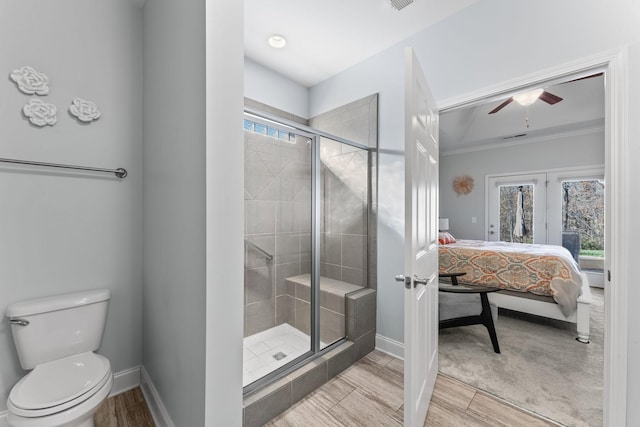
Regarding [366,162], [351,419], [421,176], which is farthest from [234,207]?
[366,162]

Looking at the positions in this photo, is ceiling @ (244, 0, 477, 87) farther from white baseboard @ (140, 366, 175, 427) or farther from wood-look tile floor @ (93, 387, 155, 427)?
wood-look tile floor @ (93, 387, 155, 427)

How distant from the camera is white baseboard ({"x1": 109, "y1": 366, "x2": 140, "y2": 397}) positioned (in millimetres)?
1725

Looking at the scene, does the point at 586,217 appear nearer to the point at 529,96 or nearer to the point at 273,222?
the point at 529,96

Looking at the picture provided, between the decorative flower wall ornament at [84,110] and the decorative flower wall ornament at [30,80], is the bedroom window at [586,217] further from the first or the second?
A: the decorative flower wall ornament at [30,80]

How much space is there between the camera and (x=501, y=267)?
3082mm

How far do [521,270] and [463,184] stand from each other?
326 cm

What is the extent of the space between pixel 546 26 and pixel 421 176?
117 centimetres

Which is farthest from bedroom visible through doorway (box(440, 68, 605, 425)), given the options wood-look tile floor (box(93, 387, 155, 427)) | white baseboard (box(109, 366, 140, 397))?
white baseboard (box(109, 366, 140, 397))

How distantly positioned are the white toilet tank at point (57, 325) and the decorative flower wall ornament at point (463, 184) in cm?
618

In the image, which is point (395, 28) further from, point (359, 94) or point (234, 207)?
point (234, 207)

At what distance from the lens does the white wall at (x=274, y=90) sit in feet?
8.41

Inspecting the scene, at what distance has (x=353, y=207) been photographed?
2549 mm

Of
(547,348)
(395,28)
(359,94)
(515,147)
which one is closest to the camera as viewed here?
(395,28)

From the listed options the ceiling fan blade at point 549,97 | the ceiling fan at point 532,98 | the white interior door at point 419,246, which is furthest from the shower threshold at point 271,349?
the ceiling fan blade at point 549,97
